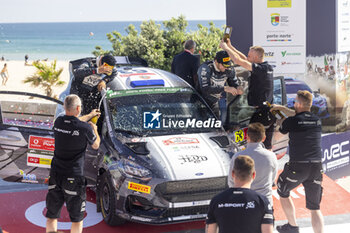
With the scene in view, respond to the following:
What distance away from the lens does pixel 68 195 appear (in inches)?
206

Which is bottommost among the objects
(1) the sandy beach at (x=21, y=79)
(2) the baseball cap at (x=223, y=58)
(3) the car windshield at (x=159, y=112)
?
(1) the sandy beach at (x=21, y=79)

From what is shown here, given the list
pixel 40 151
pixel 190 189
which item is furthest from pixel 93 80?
pixel 190 189

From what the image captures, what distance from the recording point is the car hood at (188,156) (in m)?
5.52

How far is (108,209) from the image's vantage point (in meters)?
5.92

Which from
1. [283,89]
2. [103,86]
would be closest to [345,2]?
[283,89]

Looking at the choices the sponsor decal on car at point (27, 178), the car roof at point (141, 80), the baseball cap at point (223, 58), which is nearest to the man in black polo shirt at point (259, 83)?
the baseball cap at point (223, 58)

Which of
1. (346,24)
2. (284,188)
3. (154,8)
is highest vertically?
(154,8)

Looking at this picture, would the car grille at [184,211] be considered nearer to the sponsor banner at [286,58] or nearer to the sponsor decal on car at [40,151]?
the sponsor decal on car at [40,151]

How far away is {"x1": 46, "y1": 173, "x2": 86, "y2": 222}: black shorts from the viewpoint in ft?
17.1

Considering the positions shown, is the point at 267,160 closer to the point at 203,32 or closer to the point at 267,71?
the point at 267,71

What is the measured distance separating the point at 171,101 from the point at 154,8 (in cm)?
8097

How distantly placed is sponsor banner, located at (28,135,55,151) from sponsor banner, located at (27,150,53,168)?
0.08m

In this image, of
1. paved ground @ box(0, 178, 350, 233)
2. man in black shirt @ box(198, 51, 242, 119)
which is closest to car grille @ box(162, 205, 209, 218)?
paved ground @ box(0, 178, 350, 233)

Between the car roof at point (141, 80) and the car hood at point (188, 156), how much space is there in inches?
39.8
